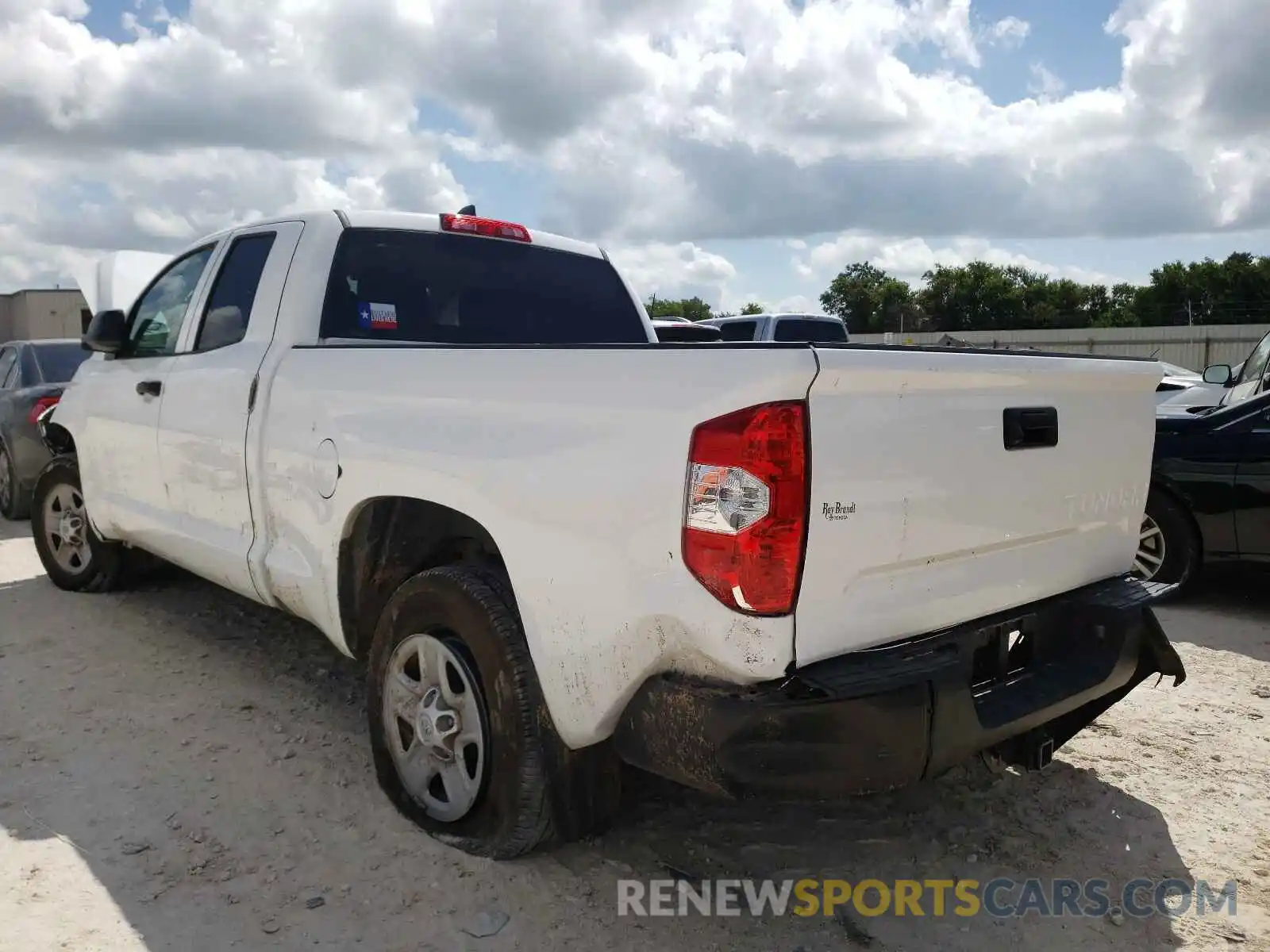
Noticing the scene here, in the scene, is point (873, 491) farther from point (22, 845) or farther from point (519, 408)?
point (22, 845)

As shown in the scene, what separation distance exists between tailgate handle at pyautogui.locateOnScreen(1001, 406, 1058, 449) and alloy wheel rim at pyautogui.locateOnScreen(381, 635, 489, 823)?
160cm

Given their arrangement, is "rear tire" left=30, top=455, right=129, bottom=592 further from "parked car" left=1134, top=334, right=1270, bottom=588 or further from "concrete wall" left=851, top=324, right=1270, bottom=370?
"concrete wall" left=851, top=324, right=1270, bottom=370

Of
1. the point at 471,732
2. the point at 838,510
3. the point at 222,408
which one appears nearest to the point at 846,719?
the point at 838,510

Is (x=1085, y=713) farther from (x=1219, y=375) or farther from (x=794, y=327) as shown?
(x=794, y=327)

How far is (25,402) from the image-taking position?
8156 millimetres

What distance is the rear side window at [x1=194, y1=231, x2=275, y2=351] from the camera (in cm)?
403

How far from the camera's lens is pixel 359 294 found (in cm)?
385

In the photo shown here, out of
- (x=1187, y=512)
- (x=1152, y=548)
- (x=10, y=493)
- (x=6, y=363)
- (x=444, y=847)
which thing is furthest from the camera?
(x=6, y=363)

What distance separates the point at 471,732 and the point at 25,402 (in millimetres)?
7099

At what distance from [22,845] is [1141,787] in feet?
12.1

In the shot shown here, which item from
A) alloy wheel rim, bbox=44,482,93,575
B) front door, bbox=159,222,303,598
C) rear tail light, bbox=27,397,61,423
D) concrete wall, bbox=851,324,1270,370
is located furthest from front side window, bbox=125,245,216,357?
concrete wall, bbox=851,324,1270,370

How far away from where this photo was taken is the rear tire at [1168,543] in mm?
5684

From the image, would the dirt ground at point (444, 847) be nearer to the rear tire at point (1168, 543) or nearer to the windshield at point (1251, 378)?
the rear tire at point (1168, 543)

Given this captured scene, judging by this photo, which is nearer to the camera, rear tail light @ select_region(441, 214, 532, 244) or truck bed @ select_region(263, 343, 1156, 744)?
truck bed @ select_region(263, 343, 1156, 744)
